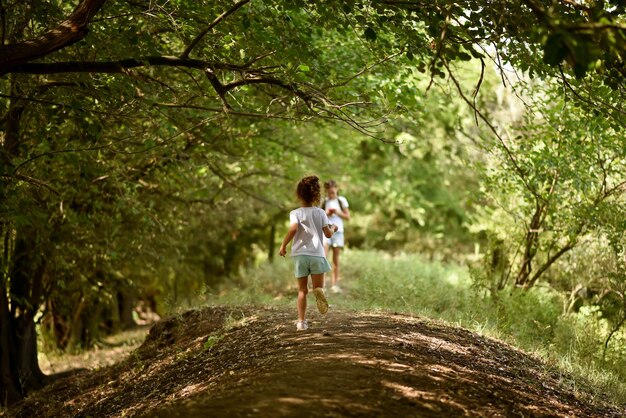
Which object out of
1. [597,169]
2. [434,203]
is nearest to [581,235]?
[597,169]

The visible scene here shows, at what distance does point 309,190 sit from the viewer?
8.25 m

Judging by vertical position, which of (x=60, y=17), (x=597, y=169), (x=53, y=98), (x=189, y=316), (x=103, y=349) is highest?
(x=60, y=17)

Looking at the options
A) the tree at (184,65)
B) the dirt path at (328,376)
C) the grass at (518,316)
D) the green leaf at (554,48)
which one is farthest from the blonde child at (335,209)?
the green leaf at (554,48)

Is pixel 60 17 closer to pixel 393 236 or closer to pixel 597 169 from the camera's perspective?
pixel 597 169

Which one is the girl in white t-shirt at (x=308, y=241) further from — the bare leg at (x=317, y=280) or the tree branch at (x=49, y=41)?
the tree branch at (x=49, y=41)

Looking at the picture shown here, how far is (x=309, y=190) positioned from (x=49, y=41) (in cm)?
333

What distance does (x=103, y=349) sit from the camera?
20.2 metres

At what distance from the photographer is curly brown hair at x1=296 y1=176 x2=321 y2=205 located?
324 inches

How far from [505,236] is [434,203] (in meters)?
14.9

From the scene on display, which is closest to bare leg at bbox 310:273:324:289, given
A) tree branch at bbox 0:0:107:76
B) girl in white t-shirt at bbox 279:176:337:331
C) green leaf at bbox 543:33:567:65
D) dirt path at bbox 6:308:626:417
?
girl in white t-shirt at bbox 279:176:337:331

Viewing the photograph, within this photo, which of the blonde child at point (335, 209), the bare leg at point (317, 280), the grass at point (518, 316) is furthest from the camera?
the blonde child at point (335, 209)

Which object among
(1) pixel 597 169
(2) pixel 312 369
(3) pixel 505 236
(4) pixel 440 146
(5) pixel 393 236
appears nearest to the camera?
(2) pixel 312 369

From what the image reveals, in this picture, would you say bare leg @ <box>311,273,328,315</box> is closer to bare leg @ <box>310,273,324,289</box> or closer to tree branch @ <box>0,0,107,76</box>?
bare leg @ <box>310,273,324,289</box>

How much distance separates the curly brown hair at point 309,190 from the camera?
823 centimetres
